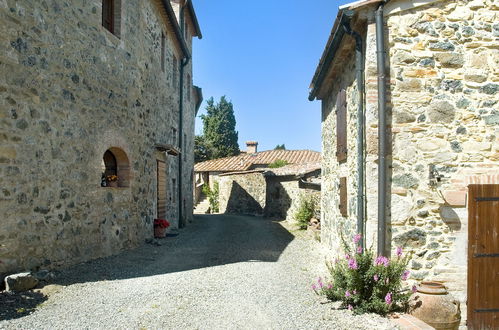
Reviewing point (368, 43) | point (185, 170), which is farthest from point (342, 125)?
point (185, 170)

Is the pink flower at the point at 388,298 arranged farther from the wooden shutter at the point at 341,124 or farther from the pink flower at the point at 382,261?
the wooden shutter at the point at 341,124

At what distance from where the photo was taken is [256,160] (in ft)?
101

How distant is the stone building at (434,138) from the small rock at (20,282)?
4.46 metres

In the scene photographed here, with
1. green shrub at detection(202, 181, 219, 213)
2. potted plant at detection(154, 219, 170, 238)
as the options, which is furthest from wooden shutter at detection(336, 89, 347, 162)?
green shrub at detection(202, 181, 219, 213)

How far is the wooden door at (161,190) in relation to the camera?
37.9 feet

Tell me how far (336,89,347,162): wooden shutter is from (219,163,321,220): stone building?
20.5 feet

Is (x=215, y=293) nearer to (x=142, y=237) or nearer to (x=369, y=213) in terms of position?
(x=369, y=213)

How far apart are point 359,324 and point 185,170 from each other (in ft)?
42.4

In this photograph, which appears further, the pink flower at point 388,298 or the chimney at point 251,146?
the chimney at point 251,146

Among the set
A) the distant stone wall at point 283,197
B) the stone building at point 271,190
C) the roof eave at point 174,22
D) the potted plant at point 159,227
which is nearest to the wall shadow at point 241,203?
the stone building at point 271,190

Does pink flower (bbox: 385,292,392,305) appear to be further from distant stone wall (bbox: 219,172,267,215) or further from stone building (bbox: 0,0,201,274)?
distant stone wall (bbox: 219,172,267,215)

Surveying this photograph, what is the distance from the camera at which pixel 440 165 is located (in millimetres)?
5602

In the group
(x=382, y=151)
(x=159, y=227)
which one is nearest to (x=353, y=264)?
(x=382, y=151)

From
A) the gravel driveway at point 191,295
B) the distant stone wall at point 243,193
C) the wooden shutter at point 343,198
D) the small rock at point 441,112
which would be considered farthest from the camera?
the distant stone wall at point 243,193
